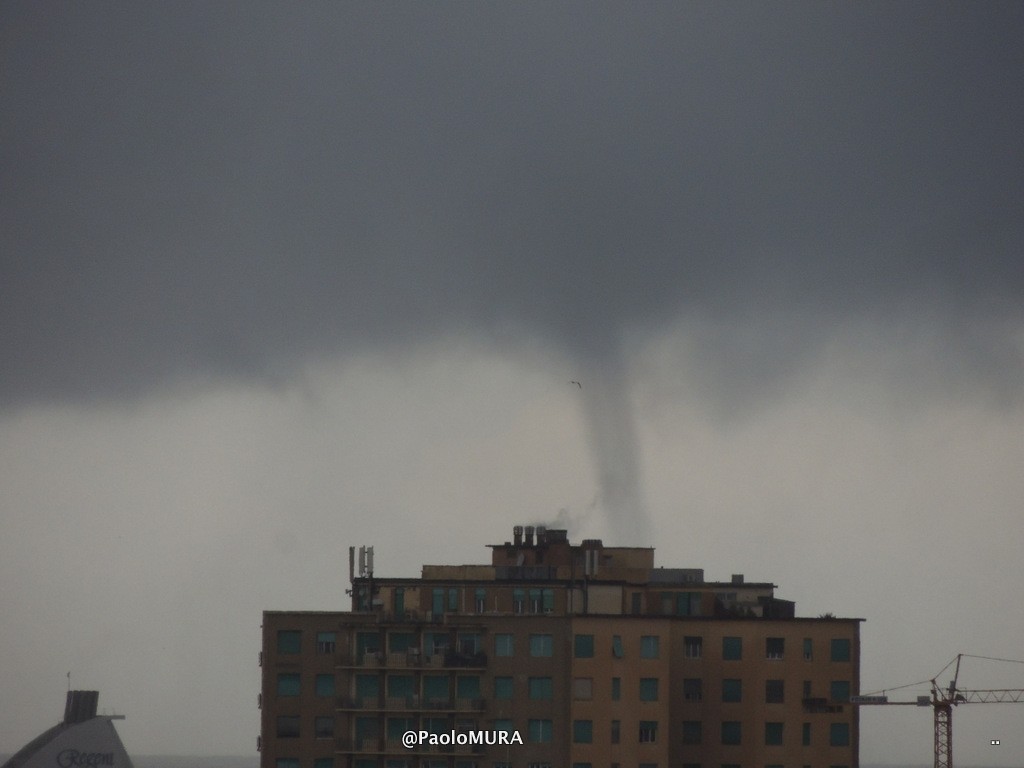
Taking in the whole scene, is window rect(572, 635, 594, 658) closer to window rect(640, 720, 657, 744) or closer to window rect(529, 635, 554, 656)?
window rect(529, 635, 554, 656)

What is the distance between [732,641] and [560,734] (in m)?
14.5

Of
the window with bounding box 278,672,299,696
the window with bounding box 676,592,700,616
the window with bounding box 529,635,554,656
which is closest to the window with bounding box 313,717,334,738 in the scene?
the window with bounding box 278,672,299,696

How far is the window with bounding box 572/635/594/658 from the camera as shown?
12062cm

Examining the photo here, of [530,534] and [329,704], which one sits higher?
[530,534]

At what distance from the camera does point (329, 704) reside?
123938mm

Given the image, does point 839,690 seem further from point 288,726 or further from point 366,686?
point 288,726

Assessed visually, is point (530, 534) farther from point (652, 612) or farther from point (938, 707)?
point (938, 707)

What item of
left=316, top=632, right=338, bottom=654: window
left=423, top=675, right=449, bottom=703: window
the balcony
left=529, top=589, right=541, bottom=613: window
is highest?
left=529, top=589, right=541, bottom=613: window

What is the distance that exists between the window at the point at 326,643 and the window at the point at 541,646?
13.1m

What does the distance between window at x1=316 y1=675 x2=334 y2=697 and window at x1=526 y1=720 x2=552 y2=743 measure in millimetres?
13388

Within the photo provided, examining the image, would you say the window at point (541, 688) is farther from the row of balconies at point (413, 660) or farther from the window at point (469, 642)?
the window at point (469, 642)

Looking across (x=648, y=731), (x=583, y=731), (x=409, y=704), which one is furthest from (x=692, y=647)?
(x=409, y=704)

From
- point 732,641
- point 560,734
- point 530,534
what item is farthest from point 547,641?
point 530,534

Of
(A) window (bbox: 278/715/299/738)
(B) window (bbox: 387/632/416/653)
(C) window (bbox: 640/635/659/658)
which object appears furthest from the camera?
(B) window (bbox: 387/632/416/653)
